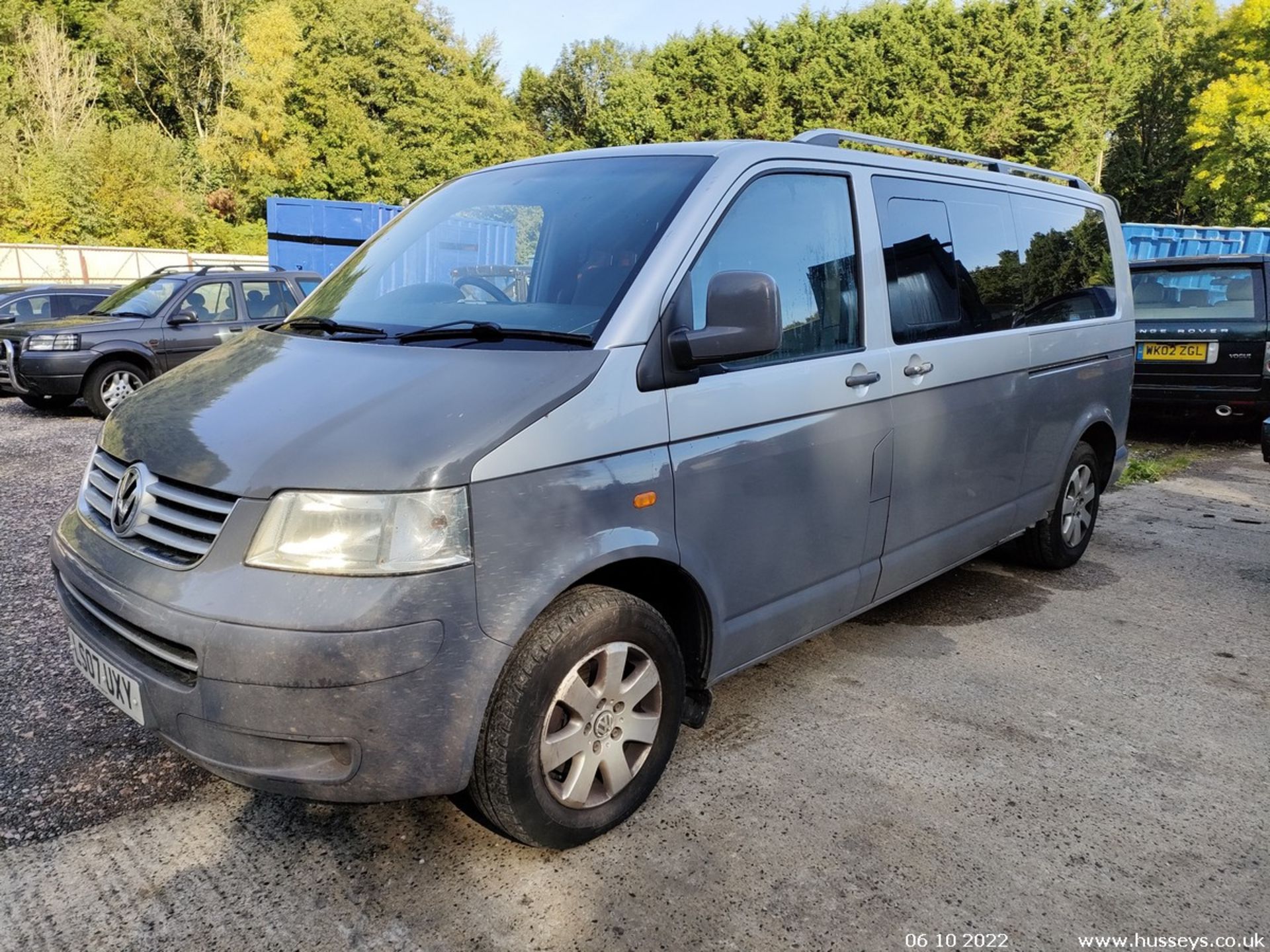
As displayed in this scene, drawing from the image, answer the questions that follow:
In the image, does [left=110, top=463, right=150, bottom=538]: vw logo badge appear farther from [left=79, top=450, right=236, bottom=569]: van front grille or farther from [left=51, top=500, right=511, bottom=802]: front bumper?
[left=51, top=500, right=511, bottom=802]: front bumper

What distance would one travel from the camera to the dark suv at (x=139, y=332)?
10055 mm

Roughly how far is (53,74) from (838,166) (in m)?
45.8

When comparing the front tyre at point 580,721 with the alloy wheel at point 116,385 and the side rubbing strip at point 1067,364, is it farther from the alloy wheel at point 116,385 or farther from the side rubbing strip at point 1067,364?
the alloy wheel at point 116,385

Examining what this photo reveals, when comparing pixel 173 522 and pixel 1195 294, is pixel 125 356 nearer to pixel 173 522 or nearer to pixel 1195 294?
pixel 173 522

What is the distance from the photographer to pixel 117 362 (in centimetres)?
1030

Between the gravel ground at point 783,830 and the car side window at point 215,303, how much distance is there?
745 centimetres

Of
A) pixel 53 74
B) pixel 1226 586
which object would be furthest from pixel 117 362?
pixel 53 74

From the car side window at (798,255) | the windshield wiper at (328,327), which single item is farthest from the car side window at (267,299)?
the car side window at (798,255)

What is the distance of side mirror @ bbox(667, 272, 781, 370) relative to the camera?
8.49ft

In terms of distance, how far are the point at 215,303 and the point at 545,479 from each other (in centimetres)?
989

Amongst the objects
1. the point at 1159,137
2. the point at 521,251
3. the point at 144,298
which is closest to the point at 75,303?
the point at 144,298

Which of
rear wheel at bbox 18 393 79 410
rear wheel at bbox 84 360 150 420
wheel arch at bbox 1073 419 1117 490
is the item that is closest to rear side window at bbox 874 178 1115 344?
wheel arch at bbox 1073 419 1117 490

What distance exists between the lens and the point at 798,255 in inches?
123

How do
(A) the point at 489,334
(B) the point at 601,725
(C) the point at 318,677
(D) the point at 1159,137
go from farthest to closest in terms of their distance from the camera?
(D) the point at 1159,137
(A) the point at 489,334
(B) the point at 601,725
(C) the point at 318,677
